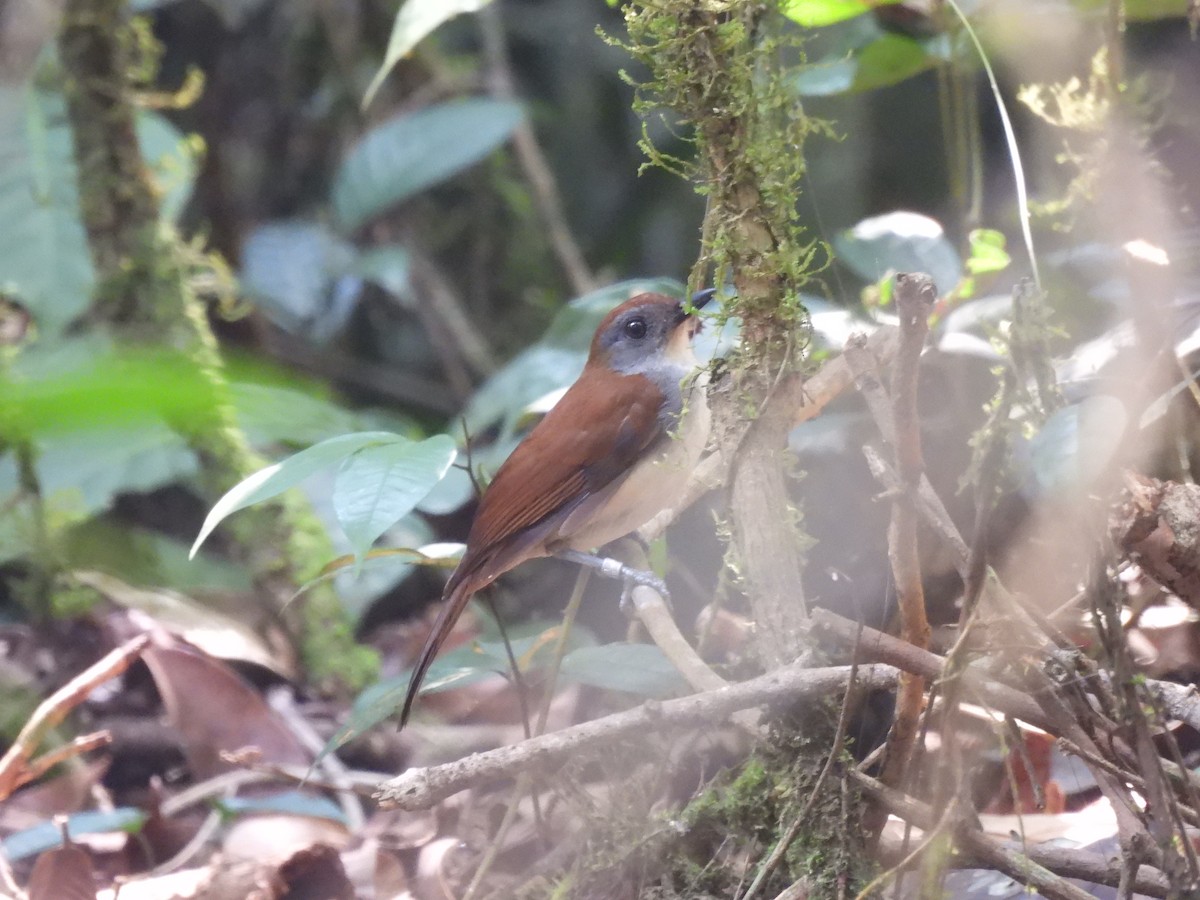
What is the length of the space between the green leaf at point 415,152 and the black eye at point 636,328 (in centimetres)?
154

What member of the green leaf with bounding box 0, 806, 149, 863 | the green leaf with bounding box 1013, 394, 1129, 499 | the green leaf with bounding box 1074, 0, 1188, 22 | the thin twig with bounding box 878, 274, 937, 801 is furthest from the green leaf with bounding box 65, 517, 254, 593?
the green leaf with bounding box 1074, 0, 1188, 22

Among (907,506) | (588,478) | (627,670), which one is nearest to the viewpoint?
(907,506)

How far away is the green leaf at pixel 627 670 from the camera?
6.16ft

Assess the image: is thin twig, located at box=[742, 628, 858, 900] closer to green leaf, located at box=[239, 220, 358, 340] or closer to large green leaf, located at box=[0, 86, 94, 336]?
large green leaf, located at box=[0, 86, 94, 336]

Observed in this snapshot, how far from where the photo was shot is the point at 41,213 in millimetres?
3533

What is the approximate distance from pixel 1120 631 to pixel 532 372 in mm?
1998

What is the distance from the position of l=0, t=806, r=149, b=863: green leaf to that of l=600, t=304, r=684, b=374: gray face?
55.3 inches

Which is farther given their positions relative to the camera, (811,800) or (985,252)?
(985,252)

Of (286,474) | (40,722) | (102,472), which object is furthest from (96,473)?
(286,474)

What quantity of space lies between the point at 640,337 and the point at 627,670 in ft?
3.31

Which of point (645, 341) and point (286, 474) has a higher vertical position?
point (286, 474)

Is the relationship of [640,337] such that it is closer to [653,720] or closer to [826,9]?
[826,9]

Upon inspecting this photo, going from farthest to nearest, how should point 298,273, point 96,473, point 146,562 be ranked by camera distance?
point 298,273, point 96,473, point 146,562

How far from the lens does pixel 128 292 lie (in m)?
3.43
